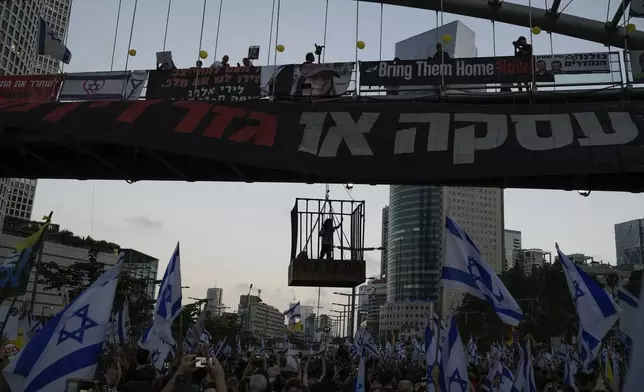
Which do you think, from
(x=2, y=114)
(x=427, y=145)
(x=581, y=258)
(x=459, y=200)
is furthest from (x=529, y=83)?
(x=459, y=200)

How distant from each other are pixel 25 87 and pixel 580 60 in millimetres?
14932

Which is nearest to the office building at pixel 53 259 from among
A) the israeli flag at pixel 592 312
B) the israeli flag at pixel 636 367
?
the israeli flag at pixel 592 312

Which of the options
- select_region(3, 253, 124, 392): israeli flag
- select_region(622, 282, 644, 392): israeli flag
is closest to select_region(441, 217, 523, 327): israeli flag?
select_region(3, 253, 124, 392): israeli flag

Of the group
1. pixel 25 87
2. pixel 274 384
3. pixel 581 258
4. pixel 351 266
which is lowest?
pixel 274 384

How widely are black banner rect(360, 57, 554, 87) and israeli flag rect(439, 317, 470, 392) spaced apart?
909 centimetres

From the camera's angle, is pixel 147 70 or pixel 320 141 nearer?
pixel 320 141

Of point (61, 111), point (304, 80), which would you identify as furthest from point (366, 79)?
point (61, 111)

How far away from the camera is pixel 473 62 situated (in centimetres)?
1536

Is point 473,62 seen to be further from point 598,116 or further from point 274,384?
point 274,384

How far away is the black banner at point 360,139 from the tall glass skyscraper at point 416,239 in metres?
142

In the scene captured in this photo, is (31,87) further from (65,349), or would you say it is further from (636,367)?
(636,367)

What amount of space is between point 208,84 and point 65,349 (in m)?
11.1

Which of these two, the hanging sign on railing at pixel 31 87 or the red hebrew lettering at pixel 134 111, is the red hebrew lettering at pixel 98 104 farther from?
the hanging sign on railing at pixel 31 87

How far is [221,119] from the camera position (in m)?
14.0
